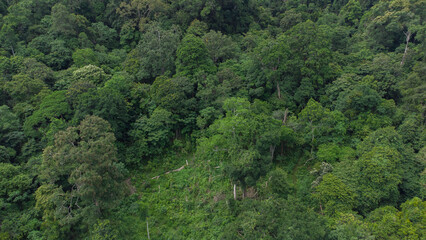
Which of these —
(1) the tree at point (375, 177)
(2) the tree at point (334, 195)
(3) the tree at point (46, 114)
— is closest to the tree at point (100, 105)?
(3) the tree at point (46, 114)

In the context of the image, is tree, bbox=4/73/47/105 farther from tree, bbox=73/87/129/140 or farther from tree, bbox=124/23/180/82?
tree, bbox=124/23/180/82

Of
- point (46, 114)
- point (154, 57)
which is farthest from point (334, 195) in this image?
point (46, 114)

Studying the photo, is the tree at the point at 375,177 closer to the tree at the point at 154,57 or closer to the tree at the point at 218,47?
the tree at the point at 218,47

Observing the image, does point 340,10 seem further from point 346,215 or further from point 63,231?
point 63,231

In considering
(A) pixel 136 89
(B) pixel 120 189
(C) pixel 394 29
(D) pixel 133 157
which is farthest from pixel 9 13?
(C) pixel 394 29

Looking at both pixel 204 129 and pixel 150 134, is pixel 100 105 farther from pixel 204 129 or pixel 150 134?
pixel 204 129
